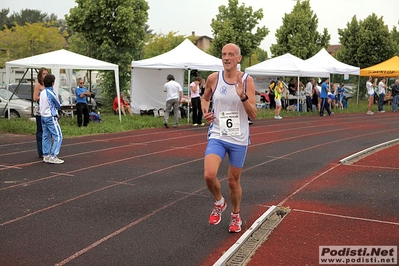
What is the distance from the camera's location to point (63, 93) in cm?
2084

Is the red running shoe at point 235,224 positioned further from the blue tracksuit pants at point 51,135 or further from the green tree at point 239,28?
the green tree at point 239,28

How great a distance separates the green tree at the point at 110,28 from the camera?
78.8 feet

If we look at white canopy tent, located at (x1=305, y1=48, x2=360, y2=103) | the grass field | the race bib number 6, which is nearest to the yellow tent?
white canopy tent, located at (x1=305, y1=48, x2=360, y2=103)

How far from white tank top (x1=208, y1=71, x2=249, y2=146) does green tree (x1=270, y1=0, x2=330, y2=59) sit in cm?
3304

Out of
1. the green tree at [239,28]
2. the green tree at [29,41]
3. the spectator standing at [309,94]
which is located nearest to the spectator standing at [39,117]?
the spectator standing at [309,94]

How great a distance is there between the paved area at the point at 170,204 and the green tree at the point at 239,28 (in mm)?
24386

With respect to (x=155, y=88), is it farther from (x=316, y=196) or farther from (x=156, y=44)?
(x=156, y=44)

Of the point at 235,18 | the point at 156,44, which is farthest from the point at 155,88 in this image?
the point at 156,44

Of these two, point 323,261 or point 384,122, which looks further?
point 384,122

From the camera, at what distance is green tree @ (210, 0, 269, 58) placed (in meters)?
35.6

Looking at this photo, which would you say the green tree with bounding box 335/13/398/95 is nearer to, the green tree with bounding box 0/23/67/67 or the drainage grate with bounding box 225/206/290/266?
the green tree with bounding box 0/23/67/67

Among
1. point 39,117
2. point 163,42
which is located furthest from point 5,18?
point 39,117

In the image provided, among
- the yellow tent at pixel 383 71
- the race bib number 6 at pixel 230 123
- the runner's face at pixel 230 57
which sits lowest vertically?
the race bib number 6 at pixel 230 123

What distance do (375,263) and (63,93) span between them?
1808 centimetres
